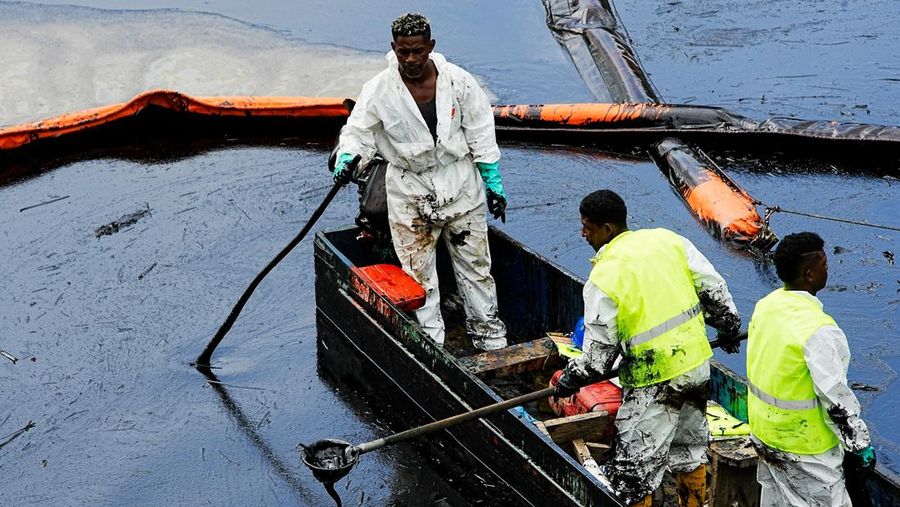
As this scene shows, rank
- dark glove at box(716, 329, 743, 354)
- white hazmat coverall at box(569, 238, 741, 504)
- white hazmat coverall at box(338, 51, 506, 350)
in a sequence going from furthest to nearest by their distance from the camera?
white hazmat coverall at box(338, 51, 506, 350) → dark glove at box(716, 329, 743, 354) → white hazmat coverall at box(569, 238, 741, 504)

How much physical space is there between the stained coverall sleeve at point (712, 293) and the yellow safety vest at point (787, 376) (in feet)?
1.63

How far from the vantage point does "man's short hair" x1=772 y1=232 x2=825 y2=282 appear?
473 cm

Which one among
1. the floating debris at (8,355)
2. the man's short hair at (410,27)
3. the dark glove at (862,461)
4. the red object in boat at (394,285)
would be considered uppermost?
the man's short hair at (410,27)

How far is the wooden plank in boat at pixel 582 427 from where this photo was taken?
6.20 meters

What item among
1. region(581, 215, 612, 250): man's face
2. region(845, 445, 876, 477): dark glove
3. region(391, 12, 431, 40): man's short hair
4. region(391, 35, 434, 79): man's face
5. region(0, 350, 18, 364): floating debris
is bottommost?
region(0, 350, 18, 364): floating debris

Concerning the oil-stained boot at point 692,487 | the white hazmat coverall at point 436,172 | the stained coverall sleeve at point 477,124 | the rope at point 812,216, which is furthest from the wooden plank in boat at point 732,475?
the rope at point 812,216

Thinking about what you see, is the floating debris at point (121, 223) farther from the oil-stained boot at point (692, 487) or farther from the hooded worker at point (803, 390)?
the hooded worker at point (803, 390)

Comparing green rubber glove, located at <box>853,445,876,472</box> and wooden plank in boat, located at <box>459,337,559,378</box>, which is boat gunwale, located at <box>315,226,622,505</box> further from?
green rubber glove, located at <box>853,445,876,472</box>

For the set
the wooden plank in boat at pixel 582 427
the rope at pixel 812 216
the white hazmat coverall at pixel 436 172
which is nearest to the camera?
the wooden plank in boat at pixel 582 427

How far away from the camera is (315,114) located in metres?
11.9

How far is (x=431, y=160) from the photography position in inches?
278

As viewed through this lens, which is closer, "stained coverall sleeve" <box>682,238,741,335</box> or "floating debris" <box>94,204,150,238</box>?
"stained coverall sleeve" <box>682,238,741,335</box>

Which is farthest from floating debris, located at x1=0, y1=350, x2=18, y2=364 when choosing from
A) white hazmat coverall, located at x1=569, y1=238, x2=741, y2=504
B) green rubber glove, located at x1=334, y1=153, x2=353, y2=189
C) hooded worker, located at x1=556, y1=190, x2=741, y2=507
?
white hazmat coverall, located at x1=569, y1=238, x2=741, y2=504

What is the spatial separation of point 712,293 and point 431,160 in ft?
7.43
